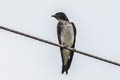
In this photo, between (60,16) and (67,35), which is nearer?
(67,35)

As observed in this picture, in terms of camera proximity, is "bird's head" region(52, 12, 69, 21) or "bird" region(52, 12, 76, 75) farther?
"bird's head" region(52, 12, 69, 21)

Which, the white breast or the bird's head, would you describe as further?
the bird's head

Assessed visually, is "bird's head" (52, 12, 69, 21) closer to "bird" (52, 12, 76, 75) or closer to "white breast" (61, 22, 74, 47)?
"bird" (52, 12, 76, 75)

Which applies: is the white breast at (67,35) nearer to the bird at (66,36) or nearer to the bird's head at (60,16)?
the bird at (66,36)

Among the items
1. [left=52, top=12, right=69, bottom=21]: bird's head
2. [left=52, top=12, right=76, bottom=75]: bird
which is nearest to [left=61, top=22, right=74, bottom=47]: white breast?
[left=52, top=12, right=76, bottom=75]: bird

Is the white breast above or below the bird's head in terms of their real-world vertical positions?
below

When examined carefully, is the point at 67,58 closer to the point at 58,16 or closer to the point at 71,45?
the point at 71,45

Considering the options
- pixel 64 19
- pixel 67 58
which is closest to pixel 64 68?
pixel 67 58

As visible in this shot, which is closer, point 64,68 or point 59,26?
point 64,68

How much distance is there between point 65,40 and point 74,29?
0.32m

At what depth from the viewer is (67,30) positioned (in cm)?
1109


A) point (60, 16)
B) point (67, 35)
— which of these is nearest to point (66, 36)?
point (67, 35)

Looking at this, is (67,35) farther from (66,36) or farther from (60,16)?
(60,16)

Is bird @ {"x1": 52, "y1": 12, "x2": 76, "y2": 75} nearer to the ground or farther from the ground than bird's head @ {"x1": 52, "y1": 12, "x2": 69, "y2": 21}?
nearer to the ground
